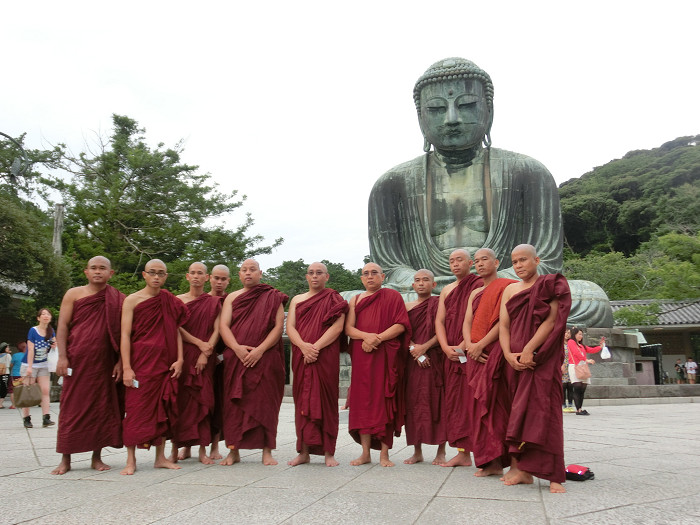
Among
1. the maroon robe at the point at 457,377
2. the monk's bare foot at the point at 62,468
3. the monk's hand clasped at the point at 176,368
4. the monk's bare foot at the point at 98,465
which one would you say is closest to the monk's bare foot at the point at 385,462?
the maroon robe at the point at 457,377

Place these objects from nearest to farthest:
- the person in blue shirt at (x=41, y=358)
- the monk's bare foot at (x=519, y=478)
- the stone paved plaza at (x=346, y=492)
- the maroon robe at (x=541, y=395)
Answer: the stone paved plaza at (x=346, y=492) < the maroon robe at (x=541, y=395) < the monk's bare foot at (x=519, y=478) < the person in blue shirt at (x=41, y=358)

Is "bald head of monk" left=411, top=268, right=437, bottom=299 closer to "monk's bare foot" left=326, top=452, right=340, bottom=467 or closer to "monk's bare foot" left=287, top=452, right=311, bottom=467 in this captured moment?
"monk's bare foot" left=326, top=452, right=340, bottom=467

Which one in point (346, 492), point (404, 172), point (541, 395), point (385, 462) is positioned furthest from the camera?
point (404, 172)

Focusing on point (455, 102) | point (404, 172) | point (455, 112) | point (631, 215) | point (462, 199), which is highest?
point (631, 215)

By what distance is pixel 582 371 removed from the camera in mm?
8344

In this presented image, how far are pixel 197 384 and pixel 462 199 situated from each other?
7.06 m

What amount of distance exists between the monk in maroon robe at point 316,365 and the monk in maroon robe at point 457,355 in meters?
0.85

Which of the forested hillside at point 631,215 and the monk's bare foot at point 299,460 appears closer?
the monk's bare foot at point 299,460

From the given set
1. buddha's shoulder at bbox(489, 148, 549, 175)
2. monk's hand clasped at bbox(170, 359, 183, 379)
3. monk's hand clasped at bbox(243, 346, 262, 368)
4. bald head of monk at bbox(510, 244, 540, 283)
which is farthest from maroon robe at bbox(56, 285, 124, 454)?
buddha's shoulder at bbox(489, 148, 549, 175)

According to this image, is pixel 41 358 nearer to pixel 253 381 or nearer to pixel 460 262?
pixel 253 381

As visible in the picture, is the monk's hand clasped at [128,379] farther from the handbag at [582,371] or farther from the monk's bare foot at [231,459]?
the handbag at [582,371]

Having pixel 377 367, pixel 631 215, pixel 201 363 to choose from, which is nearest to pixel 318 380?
pixel 377 367

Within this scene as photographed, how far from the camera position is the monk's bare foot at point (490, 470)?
423 centimetres

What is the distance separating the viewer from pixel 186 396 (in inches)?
197
